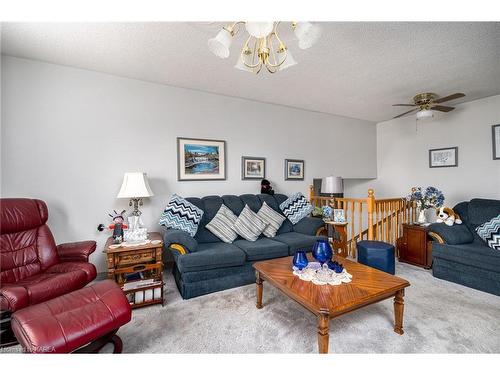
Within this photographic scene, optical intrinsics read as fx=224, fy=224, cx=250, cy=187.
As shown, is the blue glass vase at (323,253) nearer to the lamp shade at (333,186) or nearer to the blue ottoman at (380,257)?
the blue ottoman at (380,257)

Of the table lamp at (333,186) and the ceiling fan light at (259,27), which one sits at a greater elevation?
the ceiling fan light at (259,27)

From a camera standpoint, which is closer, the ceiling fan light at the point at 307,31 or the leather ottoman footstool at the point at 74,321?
the leather ottoman footstool at the point at 74,321

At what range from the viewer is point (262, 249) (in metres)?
2.63

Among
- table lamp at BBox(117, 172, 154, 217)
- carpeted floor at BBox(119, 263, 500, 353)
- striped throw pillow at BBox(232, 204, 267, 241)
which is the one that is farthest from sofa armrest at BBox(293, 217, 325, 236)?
table lamp at BBox(117, 172, 154, 217)

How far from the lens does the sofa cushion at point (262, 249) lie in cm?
260

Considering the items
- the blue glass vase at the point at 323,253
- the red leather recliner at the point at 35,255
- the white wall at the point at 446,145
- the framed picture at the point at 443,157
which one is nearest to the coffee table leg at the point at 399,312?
the blue glass vase at the point at 323,253

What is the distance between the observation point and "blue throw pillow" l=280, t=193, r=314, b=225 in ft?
11.3

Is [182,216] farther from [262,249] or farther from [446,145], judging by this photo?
→ [446,145]

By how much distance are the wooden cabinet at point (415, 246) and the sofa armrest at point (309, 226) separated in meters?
1.36

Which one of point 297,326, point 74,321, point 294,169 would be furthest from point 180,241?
point 294,169

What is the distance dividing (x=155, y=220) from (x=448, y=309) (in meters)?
3.40

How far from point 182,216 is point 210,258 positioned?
28.4 inches
